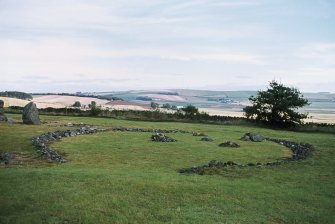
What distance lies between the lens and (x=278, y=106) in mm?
62906

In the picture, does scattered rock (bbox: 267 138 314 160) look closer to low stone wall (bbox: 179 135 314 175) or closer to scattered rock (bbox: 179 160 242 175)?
low stone wall (bbox: 179 135 314 175)

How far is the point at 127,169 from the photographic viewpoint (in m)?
24.6

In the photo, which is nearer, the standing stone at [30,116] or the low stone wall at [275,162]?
the low stone wall at [275,162]

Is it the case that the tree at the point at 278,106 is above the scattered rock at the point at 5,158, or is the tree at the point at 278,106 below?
above

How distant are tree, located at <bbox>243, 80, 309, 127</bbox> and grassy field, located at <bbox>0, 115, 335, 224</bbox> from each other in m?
32.7

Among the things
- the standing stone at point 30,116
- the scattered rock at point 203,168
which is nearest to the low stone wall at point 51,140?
the standing stone at point 30,116

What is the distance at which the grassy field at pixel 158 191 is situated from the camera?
1562 centimetres

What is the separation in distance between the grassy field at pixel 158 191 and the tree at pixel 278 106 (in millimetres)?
32681

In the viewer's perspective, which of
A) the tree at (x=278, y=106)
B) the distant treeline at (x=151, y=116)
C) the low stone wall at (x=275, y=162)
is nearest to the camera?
the low stone wall at (x=275, y=162)

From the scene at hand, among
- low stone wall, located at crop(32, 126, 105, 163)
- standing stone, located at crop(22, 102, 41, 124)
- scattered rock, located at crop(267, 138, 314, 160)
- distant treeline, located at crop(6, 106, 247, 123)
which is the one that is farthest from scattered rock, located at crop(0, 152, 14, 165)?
distant treeline, located at crop(6, 106, 247, 123)

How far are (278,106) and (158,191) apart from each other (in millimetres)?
48421

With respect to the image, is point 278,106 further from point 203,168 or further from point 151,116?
point 203,168

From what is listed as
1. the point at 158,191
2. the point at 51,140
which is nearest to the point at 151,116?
the point at 51,140

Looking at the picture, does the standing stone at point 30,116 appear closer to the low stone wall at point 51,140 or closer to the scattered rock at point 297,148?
the low stone wall at point 51,140
